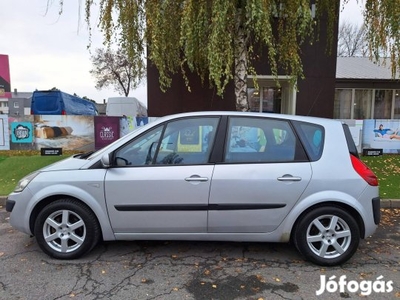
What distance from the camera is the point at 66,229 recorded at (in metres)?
3.35

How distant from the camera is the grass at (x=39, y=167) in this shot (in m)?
6.27

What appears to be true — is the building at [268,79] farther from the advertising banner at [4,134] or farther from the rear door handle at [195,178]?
the rear door handle at [195,178]

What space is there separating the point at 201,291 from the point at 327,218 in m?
1.58

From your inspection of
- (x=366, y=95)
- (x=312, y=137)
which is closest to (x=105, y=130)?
(x=312, y=137)

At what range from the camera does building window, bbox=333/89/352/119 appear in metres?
16.1

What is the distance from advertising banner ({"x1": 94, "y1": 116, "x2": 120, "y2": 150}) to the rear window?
8.71 metres

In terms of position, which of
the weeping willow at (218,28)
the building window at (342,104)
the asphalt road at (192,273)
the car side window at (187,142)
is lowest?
the asphalt road at (192,273)

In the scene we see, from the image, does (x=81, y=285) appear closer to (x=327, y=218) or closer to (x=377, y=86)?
(x=327, y=218)

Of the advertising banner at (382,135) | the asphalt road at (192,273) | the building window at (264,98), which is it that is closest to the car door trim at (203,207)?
the asphalt road at (192,273)

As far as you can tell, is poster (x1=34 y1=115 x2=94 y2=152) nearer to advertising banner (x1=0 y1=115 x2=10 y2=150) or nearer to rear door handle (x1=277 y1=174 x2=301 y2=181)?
advertising banner (x1=0 y1=115 x2=10 y2=150)

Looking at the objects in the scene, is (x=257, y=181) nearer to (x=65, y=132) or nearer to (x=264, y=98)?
(x=65, y=132)

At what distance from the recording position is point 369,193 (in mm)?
3213

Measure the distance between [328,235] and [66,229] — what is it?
9.53 ft

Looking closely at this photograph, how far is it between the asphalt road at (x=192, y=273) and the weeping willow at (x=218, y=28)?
359 cm
